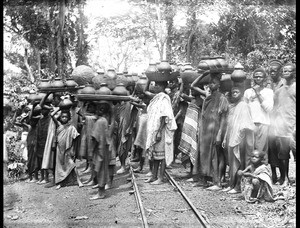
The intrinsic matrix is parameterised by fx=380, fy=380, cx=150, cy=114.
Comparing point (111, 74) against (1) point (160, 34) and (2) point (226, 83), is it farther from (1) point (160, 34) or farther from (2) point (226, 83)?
(1) point (160, 34)

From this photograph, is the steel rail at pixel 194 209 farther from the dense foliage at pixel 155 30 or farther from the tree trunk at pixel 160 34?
the tree trunk at pixel 160 34

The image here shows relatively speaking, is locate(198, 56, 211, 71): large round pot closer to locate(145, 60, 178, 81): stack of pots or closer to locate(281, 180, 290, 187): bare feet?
locate(145, 60, 178, 81): stack of pots

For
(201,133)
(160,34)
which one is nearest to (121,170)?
(201,133)

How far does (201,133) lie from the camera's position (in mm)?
7188

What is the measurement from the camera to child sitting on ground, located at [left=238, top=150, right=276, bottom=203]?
227 inches

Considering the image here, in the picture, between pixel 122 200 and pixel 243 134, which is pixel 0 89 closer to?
pixel 122 200

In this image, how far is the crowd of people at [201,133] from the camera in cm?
616

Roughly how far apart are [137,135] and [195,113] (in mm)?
1700

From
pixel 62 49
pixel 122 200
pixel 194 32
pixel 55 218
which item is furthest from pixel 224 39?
pixel 55 218

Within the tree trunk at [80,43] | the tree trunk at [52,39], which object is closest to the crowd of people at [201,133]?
the tree trunk at [52,39]

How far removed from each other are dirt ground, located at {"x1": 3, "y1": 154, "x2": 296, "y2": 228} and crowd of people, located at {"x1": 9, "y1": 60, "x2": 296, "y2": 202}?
0.78 feet

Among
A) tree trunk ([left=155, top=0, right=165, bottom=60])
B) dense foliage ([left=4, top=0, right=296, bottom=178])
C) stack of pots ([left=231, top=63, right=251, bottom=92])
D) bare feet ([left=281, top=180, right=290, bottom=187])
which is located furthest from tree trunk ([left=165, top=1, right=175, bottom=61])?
bare feet ([left=281, top=180, right=290, bottom=187])

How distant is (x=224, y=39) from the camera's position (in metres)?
13.8

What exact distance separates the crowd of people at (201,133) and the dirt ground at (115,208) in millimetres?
239
